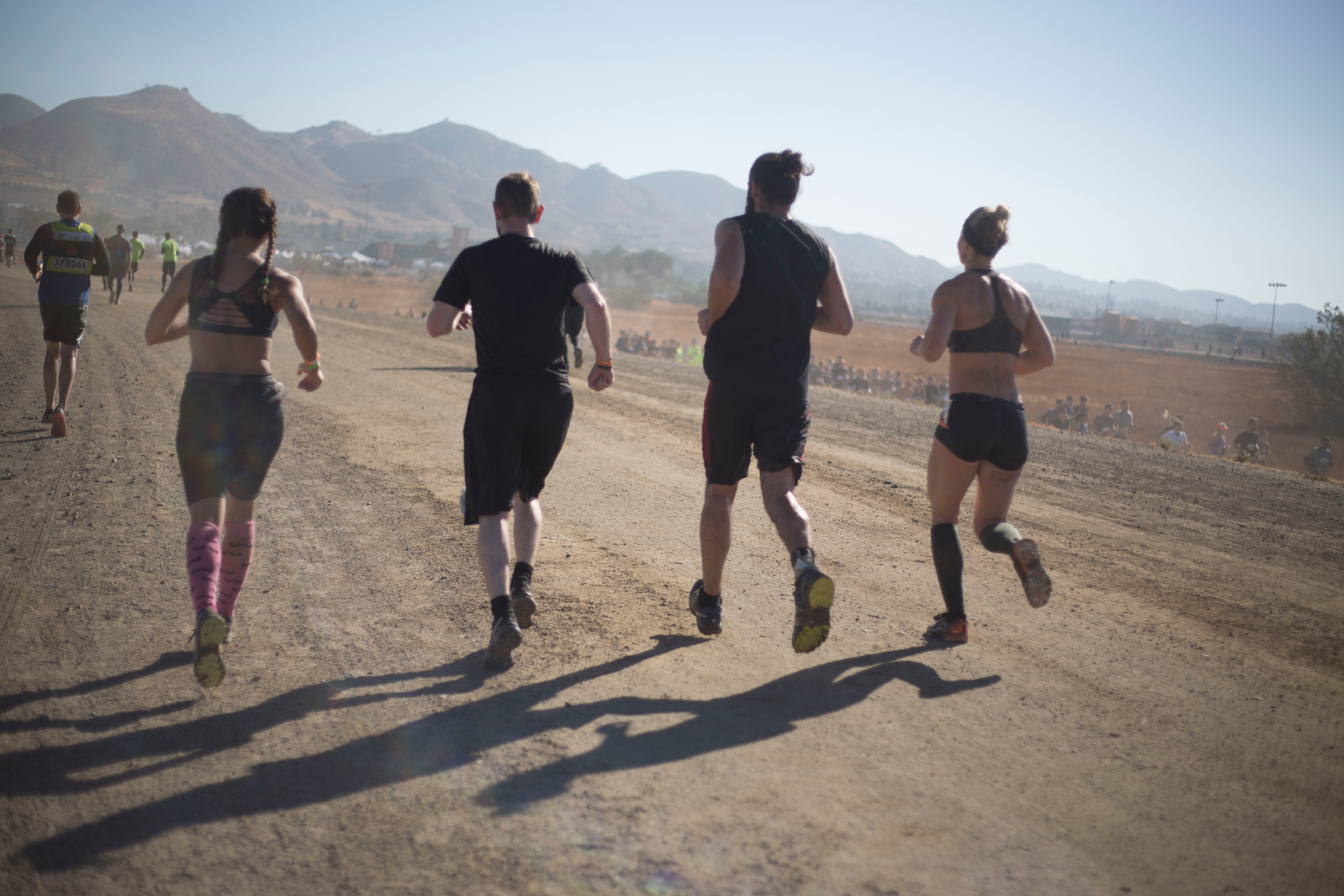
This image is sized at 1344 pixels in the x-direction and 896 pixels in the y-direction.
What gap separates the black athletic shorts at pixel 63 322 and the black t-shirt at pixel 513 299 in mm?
5541

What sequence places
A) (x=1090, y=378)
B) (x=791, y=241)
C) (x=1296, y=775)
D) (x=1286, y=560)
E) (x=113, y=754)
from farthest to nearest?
(x=1090, y=378) → (x=1286, y=560) → (x=791, y=241) → (x=1296, y=775) → (x=113, y=754)

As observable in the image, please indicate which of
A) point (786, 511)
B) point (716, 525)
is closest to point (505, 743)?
point (716, 525)

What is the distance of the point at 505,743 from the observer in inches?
111

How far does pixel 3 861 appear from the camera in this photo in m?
2.13

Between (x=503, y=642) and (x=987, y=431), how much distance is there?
2.36m

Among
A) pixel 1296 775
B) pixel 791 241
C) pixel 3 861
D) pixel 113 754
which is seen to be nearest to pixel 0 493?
pixel 113 754

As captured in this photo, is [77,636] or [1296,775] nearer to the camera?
[1296,775]

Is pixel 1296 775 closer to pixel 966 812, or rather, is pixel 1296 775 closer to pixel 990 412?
pixel 966 812

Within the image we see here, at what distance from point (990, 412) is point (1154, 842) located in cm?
192

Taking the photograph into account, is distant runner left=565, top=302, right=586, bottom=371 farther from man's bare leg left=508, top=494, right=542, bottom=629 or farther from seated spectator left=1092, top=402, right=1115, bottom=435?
seated spectator left=1092, top=402, right=1115, bottom=435

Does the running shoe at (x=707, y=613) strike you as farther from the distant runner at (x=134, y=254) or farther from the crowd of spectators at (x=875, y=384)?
the distant runner at (x=134, y=254)

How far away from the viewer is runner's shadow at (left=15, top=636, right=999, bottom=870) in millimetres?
2344

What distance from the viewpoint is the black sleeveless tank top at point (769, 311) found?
11.3 ft

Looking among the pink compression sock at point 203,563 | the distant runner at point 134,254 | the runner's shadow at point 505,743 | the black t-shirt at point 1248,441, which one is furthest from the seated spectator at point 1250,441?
the distant runner at point 134,254
